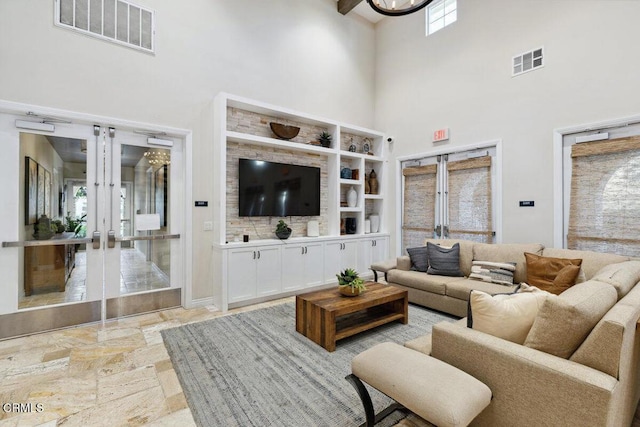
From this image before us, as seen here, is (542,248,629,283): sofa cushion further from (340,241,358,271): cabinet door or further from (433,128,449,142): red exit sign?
(340,241,358,271): cabinet door

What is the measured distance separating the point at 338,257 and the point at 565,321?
4050 mm

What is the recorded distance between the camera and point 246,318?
12.7ft

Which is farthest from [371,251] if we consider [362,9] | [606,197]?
[362,9]

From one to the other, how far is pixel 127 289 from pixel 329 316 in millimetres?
2818

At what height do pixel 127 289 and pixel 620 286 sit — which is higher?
pixel 620 286

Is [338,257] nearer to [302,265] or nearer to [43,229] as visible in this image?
[302,265]

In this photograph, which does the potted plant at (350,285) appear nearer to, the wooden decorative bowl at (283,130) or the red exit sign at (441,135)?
the wooden decorative bowl at (283,130)

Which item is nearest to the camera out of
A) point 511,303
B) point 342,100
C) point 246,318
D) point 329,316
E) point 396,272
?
point 511,303

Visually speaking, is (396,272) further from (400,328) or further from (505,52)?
(505,52)

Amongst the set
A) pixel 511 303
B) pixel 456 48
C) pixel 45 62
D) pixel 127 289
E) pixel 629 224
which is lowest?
pixel 127 289

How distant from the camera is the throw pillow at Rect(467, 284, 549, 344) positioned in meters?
1.77

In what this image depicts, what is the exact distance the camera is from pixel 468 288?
370 centimetres

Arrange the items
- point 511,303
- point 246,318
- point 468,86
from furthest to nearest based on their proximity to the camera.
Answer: point 468,86, point 246,318, point 511,303

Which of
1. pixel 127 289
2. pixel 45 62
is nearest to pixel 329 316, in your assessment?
pixel 127 289
